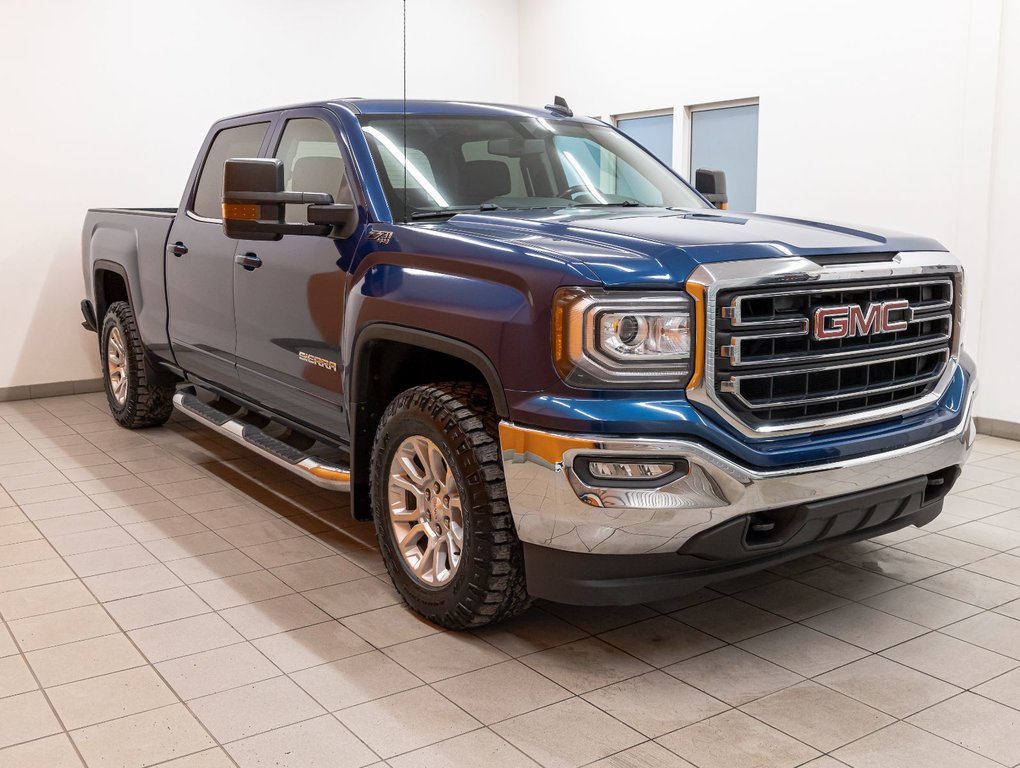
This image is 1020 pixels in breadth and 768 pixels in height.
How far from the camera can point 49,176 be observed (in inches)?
283

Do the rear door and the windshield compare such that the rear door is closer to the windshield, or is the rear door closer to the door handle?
the door handle

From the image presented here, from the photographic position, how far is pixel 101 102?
287 inches

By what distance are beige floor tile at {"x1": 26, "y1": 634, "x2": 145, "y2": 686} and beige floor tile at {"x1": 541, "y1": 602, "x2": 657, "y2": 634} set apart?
1300mm

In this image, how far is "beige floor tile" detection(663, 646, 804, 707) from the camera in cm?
276

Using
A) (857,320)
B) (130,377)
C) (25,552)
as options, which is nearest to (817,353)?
(857,320)

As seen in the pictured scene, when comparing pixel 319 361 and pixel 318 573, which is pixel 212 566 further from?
pixel 319 361

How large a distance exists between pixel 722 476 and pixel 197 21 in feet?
21.5

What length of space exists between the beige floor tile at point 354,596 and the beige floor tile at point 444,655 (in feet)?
1.10

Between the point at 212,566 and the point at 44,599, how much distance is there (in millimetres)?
579

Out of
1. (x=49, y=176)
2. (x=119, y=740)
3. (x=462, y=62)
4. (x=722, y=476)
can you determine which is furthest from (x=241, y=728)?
(x=462, y=62)

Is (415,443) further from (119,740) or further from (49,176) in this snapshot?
(49,176)

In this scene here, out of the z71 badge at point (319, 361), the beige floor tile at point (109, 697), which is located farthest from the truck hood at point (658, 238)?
the beige floor tile at point (109, 697)

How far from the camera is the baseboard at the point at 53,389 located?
23.7 feet

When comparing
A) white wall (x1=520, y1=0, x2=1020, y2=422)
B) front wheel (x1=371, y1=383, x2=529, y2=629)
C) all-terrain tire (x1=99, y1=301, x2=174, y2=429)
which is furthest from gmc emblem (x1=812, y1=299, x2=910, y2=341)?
all-terrain tire (x1=99, y1=301, x2=174, y2=429)
